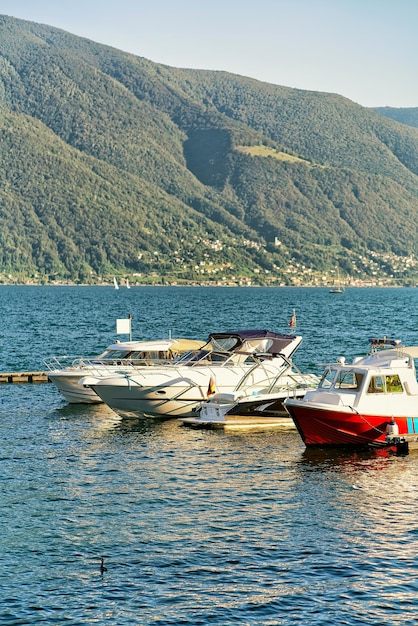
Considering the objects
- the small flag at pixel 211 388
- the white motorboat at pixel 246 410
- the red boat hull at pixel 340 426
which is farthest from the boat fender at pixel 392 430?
the small flag at pixel 211 388

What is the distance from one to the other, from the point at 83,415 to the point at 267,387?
917 cm

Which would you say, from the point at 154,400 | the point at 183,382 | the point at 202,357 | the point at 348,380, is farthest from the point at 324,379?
the point at 202,357

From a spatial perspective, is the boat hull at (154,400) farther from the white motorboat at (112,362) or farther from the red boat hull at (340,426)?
the red boat hull at (340,426)

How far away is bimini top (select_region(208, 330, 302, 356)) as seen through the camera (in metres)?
46.7

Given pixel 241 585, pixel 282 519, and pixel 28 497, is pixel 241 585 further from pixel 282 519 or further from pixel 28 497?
pixel 28 497

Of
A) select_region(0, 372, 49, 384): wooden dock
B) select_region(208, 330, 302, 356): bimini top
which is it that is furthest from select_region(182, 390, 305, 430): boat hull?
select_region(0, 372, 49, 384): wooden dock

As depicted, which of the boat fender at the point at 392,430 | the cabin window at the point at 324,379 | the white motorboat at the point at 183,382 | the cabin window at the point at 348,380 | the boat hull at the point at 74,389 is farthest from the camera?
the boat hull at the point at 74,389

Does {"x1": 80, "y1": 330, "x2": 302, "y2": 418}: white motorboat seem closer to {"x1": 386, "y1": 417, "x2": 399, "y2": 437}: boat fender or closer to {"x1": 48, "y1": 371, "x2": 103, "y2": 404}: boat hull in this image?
{"x1": 48, "y1": 371, "x2": 103, "y2": 404}: boat hull

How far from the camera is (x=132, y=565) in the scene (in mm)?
22547

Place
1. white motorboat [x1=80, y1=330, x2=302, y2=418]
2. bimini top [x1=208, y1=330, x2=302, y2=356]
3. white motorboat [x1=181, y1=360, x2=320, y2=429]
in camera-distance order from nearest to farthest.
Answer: white motorboat [x1=181, y1=360, x2=320, y2=429] < white motorboat [x1=80, y1=330, x2=302, y2=418] < bimini top [x1=208, y1=330, x2=302, y2=356]

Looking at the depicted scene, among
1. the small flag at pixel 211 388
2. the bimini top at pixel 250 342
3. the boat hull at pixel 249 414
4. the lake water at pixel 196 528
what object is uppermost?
the bimini top at pixel 250 342

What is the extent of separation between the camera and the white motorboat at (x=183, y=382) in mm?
42719

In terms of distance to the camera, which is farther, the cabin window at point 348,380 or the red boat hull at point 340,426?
the cabin window at point 348,380

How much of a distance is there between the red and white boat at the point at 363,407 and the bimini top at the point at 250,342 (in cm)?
1048
